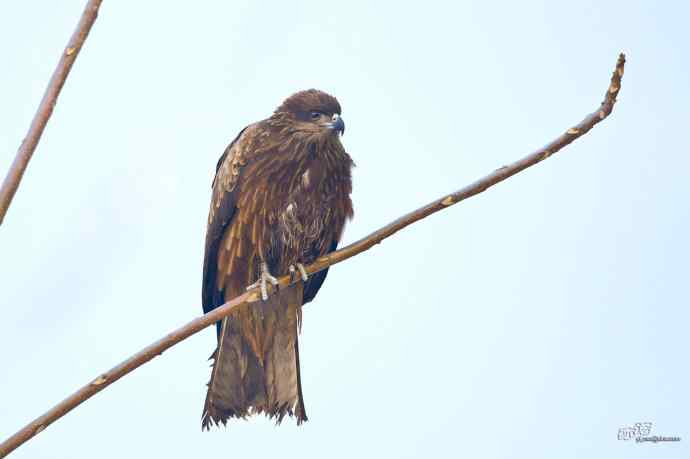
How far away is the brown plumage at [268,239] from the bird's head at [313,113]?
1 cm

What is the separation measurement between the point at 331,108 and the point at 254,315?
1.28 meters

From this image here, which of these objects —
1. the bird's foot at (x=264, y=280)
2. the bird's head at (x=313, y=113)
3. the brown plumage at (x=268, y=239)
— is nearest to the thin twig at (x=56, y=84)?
the bird's foot at (x=264, y=280)

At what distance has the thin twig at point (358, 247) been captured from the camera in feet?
8.65

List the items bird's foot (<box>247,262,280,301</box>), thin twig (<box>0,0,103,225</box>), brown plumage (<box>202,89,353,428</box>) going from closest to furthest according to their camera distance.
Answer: thin twig (<box>0,0,103,225</box>), bird's foot (<box>247,262,280,301</box>), brown plumage (<box>202,89,353,428</box>)

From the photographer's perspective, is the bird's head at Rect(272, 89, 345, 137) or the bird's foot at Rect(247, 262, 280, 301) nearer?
the bird's foot at Rect(247, 262, 280, 301)

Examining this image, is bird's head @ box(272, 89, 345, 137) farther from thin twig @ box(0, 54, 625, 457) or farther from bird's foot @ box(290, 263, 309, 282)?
thin twig @ box(0, 54, 625, 457)

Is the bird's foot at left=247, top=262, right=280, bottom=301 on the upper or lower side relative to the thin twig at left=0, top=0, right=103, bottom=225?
lower

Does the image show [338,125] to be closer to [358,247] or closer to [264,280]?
[264,280]

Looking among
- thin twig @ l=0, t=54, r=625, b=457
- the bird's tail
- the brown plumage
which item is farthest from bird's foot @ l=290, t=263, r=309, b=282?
thin twig @ l=0, t=54, r=625, b=457

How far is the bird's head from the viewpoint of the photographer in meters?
5.72

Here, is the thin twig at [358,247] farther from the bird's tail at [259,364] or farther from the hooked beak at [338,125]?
the hooked beak at [338,125]

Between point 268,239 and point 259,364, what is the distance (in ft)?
2.27

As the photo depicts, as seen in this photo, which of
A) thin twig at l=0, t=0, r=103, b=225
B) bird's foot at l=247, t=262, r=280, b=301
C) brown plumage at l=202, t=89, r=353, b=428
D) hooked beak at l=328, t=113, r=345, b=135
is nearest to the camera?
thin twig at l=0, t=0, r=103, b=225

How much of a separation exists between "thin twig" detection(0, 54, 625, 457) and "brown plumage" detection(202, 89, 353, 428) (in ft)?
4.56
